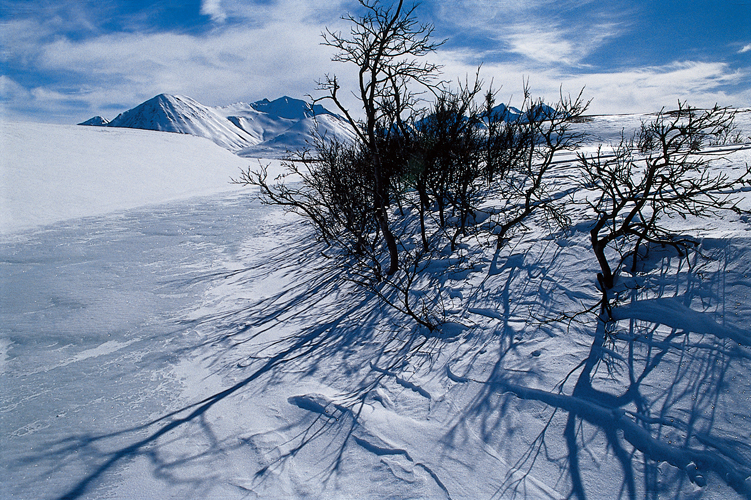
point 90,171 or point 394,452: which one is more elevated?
point 90,171

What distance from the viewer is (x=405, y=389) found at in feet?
11.1

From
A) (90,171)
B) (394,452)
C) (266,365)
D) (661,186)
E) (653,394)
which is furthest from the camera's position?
(90,171)

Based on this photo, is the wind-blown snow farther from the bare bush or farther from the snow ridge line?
the bare bush

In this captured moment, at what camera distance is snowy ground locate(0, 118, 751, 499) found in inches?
94.1

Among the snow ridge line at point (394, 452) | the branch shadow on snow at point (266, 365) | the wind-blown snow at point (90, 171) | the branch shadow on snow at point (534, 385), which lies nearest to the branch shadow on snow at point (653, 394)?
the branch shadow on snow at point (534, 385)

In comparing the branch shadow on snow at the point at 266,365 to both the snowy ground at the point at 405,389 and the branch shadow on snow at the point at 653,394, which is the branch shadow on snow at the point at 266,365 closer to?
the snowy ground at the point at 405,389

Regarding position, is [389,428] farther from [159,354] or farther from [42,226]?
[42,226]

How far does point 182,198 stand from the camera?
19.5 metres

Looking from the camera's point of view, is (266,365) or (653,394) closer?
(653,394)

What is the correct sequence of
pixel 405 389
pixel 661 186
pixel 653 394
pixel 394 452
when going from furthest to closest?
1. pixel 405 389
2. pixel 661 186
3. pixel 394 452
4. pixel 653 394

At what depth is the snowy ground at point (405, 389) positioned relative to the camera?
7.84 feet

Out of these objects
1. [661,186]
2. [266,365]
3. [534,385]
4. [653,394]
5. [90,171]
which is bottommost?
[266,365]

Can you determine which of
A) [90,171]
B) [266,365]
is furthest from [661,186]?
[90,171]

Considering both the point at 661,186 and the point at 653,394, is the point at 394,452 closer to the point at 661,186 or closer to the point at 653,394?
the point at 653,394
